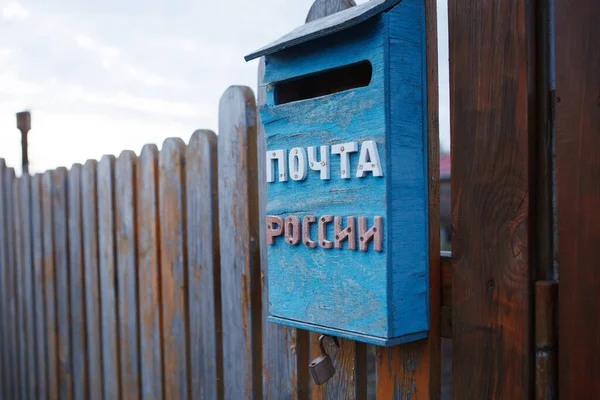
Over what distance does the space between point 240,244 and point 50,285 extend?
1874mm

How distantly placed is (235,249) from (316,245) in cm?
64

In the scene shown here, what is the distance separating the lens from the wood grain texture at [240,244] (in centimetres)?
212

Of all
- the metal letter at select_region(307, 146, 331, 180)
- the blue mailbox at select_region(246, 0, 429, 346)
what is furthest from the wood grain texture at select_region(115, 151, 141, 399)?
the metal letter at select_region(307, 146, 331, 180)

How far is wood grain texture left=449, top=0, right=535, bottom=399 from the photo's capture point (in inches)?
52.6

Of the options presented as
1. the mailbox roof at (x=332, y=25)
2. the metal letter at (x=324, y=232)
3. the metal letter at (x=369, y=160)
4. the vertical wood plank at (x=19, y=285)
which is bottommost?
the vertical wood plank at (x=19, y=285)

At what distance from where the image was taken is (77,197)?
10.6ft

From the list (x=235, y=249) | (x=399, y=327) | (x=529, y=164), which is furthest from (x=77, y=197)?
(x=529, y=164)

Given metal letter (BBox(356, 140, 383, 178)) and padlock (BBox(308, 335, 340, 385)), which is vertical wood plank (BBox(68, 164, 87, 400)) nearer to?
padlock (BBox(308, 335, 340, 385))

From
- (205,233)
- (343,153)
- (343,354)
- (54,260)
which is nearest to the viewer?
(343,153)

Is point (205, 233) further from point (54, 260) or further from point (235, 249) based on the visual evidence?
point (54, 260)

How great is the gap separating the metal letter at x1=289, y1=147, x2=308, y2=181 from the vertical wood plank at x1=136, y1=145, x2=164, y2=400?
110cm

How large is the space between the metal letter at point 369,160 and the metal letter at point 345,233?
122mm

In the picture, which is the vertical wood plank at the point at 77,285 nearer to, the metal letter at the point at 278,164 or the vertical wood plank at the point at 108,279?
the vertical wood plank at the point at 108,279

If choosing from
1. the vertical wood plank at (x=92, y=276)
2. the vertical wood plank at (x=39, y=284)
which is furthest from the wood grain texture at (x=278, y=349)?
the vertical wood plank at (x=39, y=284)
